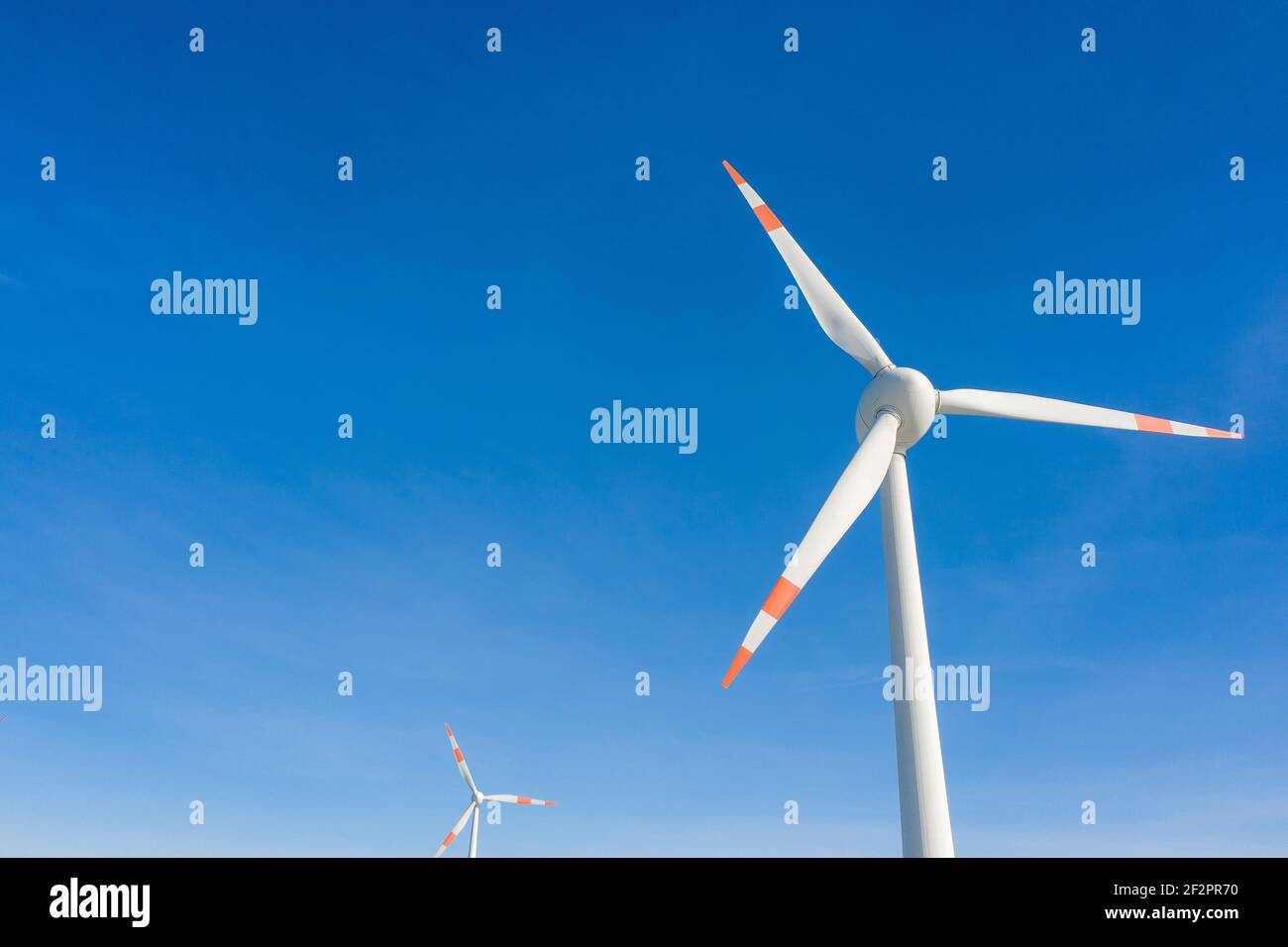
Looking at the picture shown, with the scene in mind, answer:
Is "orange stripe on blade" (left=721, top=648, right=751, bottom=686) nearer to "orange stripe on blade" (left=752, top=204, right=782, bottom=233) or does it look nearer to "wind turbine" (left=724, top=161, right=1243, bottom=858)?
"wind turbine" (left=724, top=161, right=1243, bottom=858)

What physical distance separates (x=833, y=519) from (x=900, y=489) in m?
3.13

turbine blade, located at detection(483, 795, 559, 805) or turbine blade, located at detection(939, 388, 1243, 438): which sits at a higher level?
turbine blade, located at detection(939, 388, 1243, 438)

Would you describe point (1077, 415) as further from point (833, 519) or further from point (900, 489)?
point (833, 519)

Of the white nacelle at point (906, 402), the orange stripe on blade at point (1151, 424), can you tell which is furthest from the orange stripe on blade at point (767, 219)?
the orange stripe on blade at point (1151, 424)

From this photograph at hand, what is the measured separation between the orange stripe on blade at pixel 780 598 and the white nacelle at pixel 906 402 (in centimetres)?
752

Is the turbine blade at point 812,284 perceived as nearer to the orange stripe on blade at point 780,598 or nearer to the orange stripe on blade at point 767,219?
the orange stripe on blade at point 767,219

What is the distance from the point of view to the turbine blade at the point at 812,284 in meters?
30.4

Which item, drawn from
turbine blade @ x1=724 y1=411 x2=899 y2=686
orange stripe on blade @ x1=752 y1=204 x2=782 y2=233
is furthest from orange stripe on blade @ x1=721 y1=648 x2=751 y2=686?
orange stripe on blade @ x1=752 y1=204 x2=782 y2=233

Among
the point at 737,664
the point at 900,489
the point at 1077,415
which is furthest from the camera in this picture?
the point at 1077,415

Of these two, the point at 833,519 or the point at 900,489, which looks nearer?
the point at 833,519

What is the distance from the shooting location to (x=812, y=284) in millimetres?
31734

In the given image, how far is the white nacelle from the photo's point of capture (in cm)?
2691

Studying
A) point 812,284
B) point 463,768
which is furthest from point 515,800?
point 812,284
